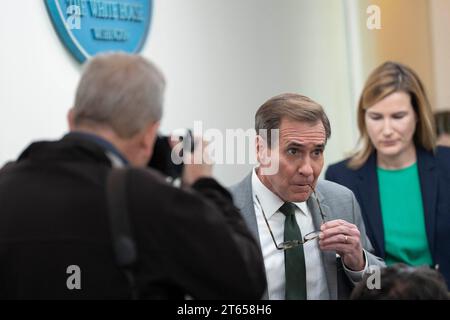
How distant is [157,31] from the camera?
3.96 meters

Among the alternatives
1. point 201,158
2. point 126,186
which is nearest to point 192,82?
point 201,158

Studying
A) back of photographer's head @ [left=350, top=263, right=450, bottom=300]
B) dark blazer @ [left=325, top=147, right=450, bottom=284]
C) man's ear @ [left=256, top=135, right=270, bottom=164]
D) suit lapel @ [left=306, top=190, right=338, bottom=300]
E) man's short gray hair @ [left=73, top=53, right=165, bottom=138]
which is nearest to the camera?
man's short gray hair @ [left=73, top=53, right=165, bottom=138]

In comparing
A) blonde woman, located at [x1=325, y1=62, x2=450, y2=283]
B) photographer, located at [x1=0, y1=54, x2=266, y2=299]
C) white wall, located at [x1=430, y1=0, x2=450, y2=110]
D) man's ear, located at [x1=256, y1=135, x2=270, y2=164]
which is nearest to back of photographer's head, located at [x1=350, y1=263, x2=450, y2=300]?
photographer, located at [x1=0, y1=54, x2=266, y2=299]

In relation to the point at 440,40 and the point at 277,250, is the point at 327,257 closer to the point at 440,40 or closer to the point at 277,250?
the point at 277,250

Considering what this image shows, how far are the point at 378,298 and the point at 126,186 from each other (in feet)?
2.47

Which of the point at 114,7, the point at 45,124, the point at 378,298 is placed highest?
the point at 114,7

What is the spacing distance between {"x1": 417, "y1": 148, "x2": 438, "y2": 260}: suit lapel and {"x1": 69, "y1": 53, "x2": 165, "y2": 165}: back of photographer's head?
2.08 meters

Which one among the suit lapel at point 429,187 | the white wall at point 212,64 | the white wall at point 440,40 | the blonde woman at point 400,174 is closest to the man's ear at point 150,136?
the white wall at point 212,64

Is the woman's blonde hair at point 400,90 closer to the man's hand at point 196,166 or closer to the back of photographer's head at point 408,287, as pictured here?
the back of photographer's head at point 408,287

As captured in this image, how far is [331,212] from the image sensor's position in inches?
120

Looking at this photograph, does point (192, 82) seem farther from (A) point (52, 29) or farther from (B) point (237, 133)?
(A) point (52, 29)

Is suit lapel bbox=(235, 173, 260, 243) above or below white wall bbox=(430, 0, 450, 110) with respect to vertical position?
below

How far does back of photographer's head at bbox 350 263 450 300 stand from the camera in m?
2.17

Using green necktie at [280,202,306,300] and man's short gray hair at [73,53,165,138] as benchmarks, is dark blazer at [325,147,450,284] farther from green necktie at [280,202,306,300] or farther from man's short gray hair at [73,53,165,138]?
man's short gray hair at [73,53,165,138]
